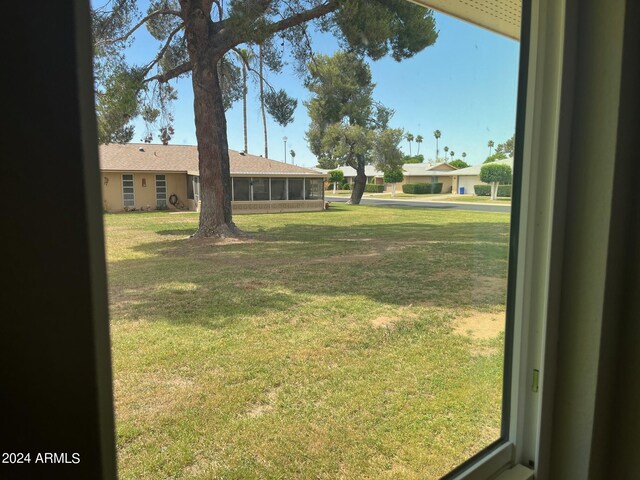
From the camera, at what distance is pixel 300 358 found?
8.11 ft

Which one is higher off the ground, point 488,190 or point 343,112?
point 343,112

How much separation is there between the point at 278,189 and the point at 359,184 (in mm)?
2443

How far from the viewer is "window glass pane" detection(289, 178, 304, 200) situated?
9.04m

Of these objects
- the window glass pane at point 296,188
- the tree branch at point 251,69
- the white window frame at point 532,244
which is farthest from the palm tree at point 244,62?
the window glass pane at point 296,188

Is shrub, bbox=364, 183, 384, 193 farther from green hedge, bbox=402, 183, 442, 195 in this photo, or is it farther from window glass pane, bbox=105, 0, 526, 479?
window glass pane, bbox=105, 0, 526, 479

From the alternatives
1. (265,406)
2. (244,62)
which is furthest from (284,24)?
(265,406)

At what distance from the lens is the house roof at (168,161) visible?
166cm

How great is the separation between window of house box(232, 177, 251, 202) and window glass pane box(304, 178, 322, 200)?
1814mm

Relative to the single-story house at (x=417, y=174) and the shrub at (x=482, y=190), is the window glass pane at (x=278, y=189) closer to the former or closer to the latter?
the single-story house at (x=417, y=174)

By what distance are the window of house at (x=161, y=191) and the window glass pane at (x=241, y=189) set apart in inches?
87.6

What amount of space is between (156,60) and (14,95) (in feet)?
8.84

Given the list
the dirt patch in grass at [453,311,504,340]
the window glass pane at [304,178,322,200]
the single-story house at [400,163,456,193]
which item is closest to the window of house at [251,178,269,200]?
the window glass pane at [304,178,322,200]

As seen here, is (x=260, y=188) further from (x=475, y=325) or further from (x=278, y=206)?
(x=475, y=325)

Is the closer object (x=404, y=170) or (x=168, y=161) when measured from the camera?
(x=168, y=161)
